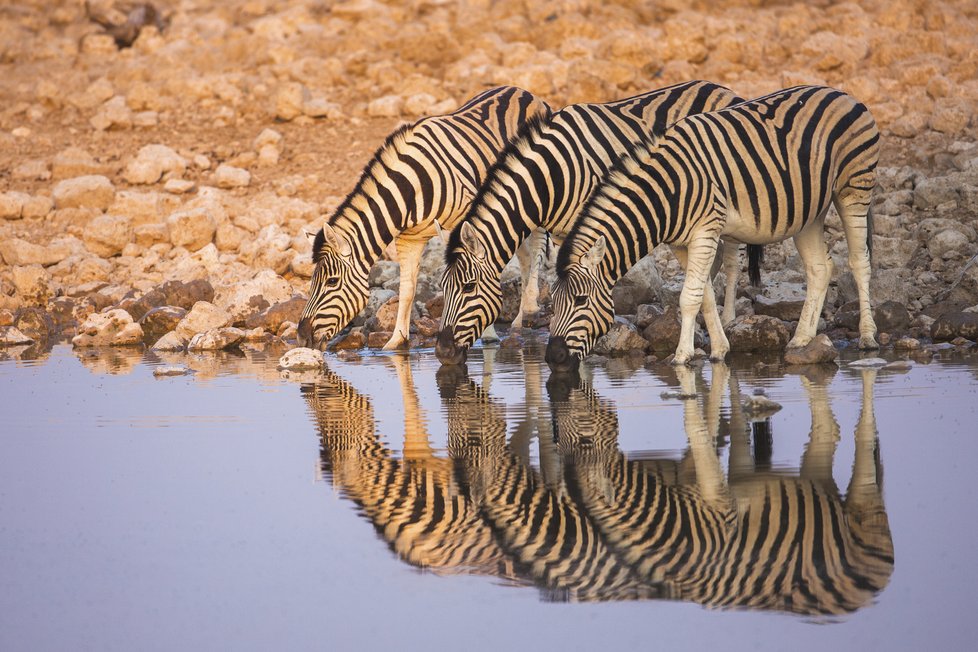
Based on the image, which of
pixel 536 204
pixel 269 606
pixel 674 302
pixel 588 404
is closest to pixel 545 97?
pixel 674 302

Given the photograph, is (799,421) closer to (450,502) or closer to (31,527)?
(450,502)

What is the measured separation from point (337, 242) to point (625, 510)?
711 centimetres

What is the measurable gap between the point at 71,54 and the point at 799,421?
1958 cm

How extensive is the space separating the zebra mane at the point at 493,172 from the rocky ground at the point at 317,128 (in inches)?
68.0

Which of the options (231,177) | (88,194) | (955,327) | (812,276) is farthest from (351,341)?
(88,194)

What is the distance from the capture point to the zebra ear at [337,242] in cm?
1170

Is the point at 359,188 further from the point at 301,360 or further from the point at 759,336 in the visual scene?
the point at 759,336

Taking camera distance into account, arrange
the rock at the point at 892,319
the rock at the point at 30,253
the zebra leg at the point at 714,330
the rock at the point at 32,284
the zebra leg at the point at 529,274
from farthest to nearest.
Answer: the rock at the point at 30,253, the rock at the point at 32,284, the zebra leg at the point at 529,274, the rock at the point at 892,319, the zebra leg at the point at 714,330

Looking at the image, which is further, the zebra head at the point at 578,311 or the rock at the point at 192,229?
the rock at the point at 192,229

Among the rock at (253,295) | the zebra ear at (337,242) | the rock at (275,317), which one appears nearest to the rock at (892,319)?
the zebra ear at (337,242)

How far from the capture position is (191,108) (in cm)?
2127

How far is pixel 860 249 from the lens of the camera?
11.1 m

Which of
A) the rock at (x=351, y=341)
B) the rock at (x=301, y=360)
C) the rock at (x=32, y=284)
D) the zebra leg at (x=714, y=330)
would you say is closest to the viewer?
the zebra leg at (x=714, y=330)

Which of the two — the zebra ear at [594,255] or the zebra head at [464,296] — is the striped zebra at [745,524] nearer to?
the zebra ear at [594,255]
